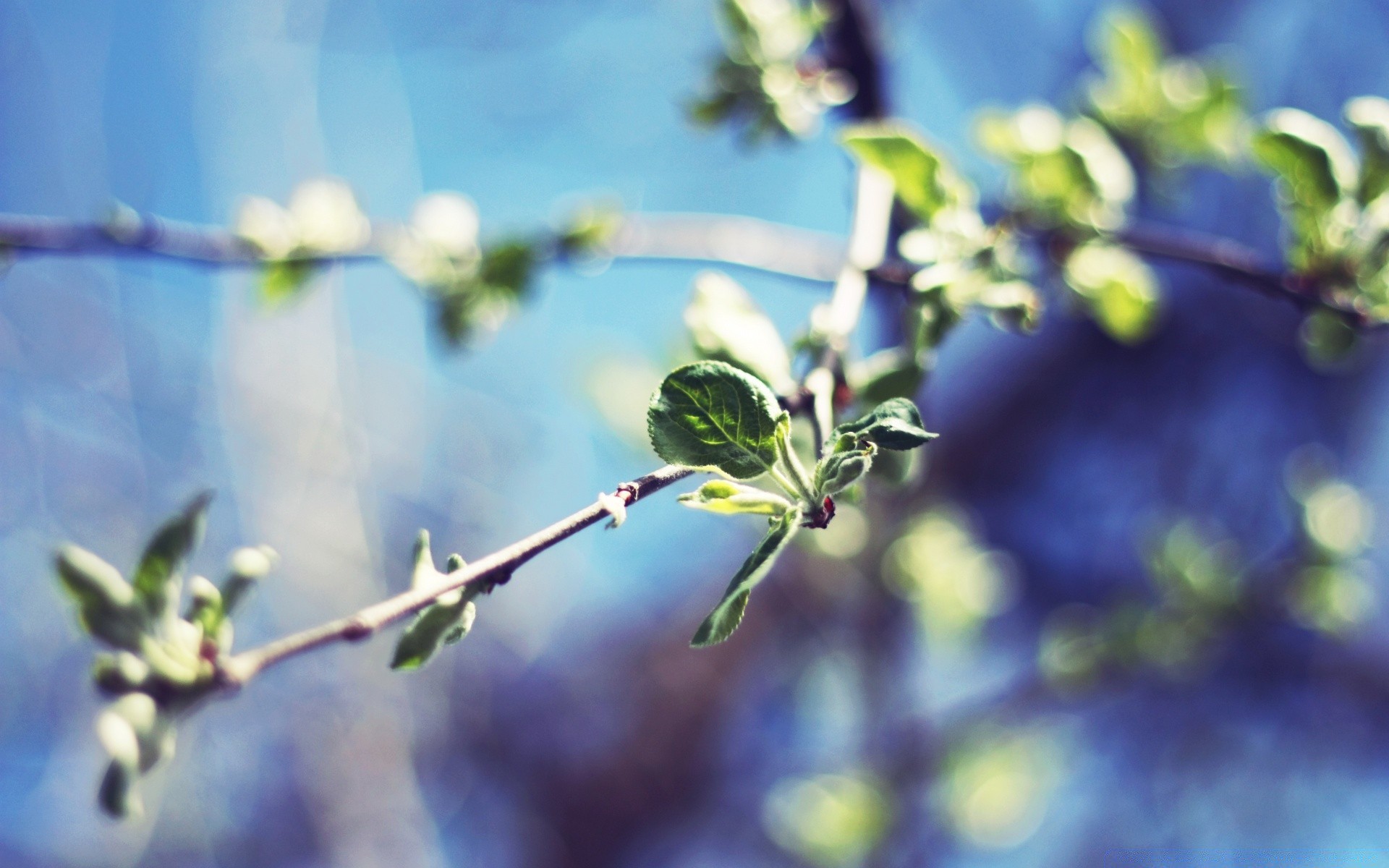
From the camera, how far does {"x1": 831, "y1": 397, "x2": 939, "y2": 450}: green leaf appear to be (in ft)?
1.45

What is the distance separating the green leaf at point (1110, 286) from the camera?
2.91 ft

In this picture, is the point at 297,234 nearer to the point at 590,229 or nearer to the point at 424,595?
the point at 590,229

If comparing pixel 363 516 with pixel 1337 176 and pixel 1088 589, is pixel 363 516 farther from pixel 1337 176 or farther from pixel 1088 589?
pixel 1337 176

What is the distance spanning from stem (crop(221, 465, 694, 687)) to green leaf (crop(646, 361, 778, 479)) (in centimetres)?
4

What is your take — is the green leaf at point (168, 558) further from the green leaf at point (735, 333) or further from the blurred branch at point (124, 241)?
the blurred branch at point (124, 241)

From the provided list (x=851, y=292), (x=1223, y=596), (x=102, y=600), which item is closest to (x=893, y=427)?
(x=851, y=292)

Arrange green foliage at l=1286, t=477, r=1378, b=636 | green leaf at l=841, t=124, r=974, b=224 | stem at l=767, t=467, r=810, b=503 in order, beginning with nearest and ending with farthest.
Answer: stem at l=767, t=467, r=810, b=503, green leaf at l=841, t=124, r=974, b=224, green foliage at l=1286, t=477, r=1378, b=636

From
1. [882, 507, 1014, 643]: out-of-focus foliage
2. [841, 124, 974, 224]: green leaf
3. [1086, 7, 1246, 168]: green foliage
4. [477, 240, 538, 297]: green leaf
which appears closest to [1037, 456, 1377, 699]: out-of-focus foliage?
[882, 507, 1014, 643]: out-of-focus foliage

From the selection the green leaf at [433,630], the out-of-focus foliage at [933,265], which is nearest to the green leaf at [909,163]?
the out-of-focus foliage at [933,265]

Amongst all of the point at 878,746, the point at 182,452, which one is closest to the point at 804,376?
the point at 878,746

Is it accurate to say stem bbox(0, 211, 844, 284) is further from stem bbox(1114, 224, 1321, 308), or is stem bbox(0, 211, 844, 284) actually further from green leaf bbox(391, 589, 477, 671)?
green leaf bbox(391, 589, 477, 671)

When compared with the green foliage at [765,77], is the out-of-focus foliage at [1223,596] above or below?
below

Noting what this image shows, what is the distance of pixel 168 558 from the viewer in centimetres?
45

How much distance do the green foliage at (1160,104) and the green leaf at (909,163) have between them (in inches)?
21.1
